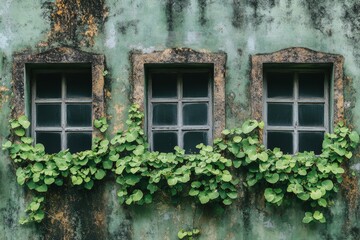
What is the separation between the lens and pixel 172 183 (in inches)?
317

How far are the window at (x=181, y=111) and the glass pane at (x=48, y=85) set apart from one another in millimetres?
1072

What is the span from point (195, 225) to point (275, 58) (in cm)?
207

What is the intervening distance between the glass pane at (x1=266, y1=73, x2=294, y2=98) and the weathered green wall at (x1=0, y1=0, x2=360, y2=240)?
0.40 metres

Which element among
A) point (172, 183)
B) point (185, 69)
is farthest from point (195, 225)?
point (185, 69)

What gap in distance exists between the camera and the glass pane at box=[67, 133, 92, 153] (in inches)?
338

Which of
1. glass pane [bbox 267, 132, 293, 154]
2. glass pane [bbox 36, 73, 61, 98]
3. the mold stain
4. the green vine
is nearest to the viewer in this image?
the green vine

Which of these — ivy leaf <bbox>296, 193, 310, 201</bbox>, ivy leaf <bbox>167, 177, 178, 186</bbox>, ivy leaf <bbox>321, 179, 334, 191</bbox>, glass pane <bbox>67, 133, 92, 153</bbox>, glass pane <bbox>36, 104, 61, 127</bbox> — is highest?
glass pane <bbox>36, 104, 61, 127</bbox>

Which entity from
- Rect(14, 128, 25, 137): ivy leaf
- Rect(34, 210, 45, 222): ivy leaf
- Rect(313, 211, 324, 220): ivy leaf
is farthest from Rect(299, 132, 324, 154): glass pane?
Rect(14, 128, 25, 137): ivy leaf

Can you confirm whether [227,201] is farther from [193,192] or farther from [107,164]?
[107,164]

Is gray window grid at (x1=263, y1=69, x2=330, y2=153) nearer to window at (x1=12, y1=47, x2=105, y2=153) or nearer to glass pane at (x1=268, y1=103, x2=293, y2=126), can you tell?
glass pane at (x1=268, y1=103, x2=293, y2=126)

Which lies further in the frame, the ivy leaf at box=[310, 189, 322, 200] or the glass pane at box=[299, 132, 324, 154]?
the glass pane at box=[299, 132, 324, 154]

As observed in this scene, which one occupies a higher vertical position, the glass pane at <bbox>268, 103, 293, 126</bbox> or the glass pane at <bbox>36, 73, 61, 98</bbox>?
the glass pane at <bbox>36, 73, 61, 98</bbox>

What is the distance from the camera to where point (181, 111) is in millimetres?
8570

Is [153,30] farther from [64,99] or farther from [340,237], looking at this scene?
[340,237]
